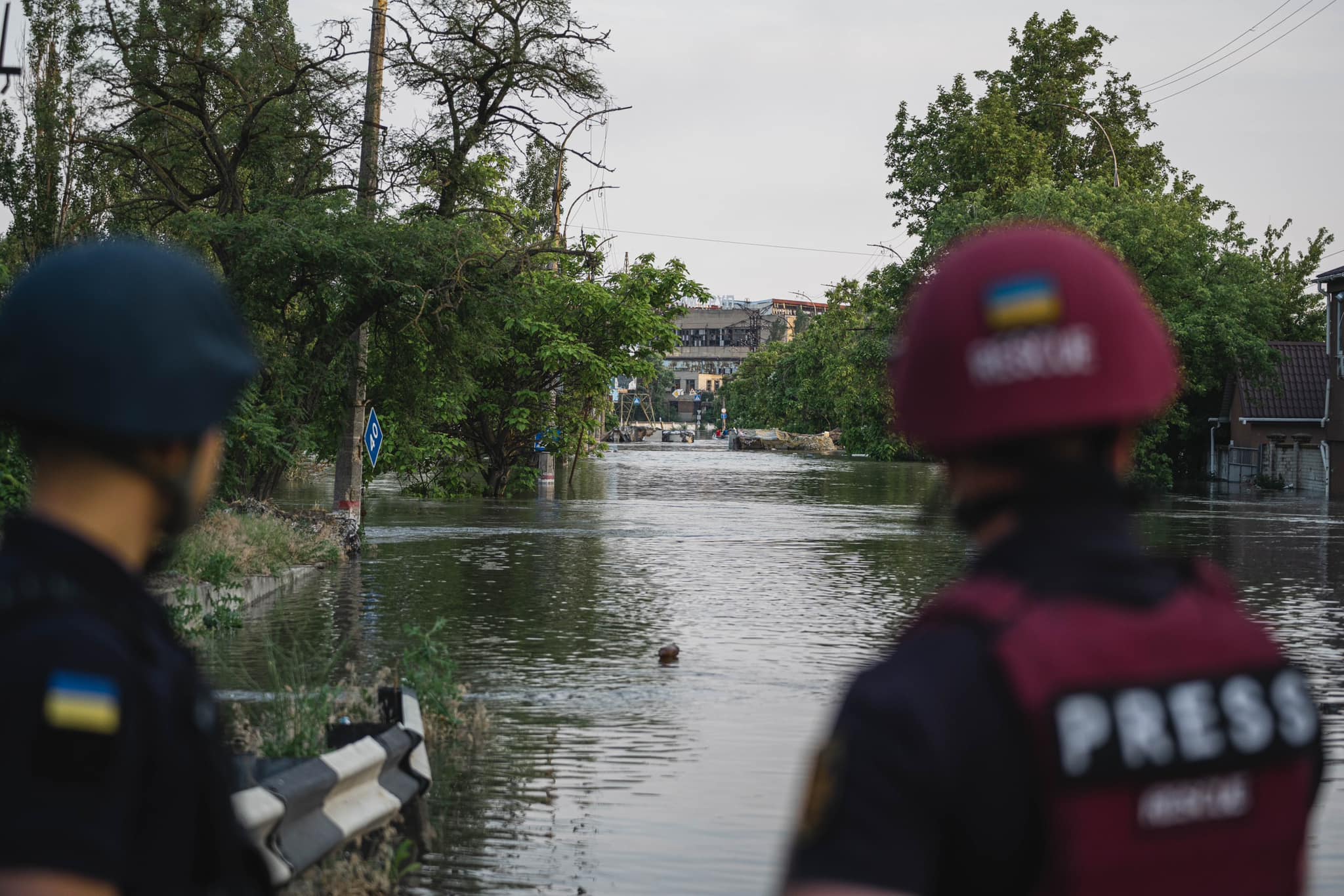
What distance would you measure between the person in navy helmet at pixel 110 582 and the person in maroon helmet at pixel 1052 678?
27.6 inches

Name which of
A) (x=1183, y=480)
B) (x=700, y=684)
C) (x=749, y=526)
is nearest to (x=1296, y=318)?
(x=1183, y=480)

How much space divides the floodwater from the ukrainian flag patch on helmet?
597mm

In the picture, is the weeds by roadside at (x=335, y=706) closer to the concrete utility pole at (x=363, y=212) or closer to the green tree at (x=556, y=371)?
the concrete utility pole at (x=363, y=212)

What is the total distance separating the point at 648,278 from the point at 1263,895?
3803cm

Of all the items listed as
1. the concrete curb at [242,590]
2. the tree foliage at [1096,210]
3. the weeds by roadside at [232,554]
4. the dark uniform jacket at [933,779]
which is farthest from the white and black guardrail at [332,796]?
the tree foliage at [1096,210]

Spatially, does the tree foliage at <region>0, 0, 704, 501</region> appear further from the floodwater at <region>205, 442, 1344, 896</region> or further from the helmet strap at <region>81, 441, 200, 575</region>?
the helmet strap at <region>81, 441, 200, 575</region>

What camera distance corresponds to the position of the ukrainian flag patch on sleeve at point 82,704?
1554 millimetres

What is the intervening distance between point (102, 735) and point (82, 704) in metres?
0.04

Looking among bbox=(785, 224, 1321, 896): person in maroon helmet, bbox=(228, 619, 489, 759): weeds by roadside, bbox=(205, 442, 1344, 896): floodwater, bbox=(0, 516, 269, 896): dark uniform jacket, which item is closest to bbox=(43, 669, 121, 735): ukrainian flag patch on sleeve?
bbox=(0, 516, 269, 896): dark uniform jacket

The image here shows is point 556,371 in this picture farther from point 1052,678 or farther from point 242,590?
point 1052,678

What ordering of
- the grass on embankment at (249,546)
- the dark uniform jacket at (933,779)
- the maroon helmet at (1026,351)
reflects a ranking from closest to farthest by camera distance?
the dark uniform jacket at (933,779), the maroon helmet at (1026,351), the grass on embankment at (249,546)

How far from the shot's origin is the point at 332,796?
5938 millimetres

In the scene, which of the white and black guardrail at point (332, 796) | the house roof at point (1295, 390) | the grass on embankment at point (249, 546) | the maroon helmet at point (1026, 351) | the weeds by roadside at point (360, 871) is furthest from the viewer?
the house roof at point (1295, 390)

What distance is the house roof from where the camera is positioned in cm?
5275
